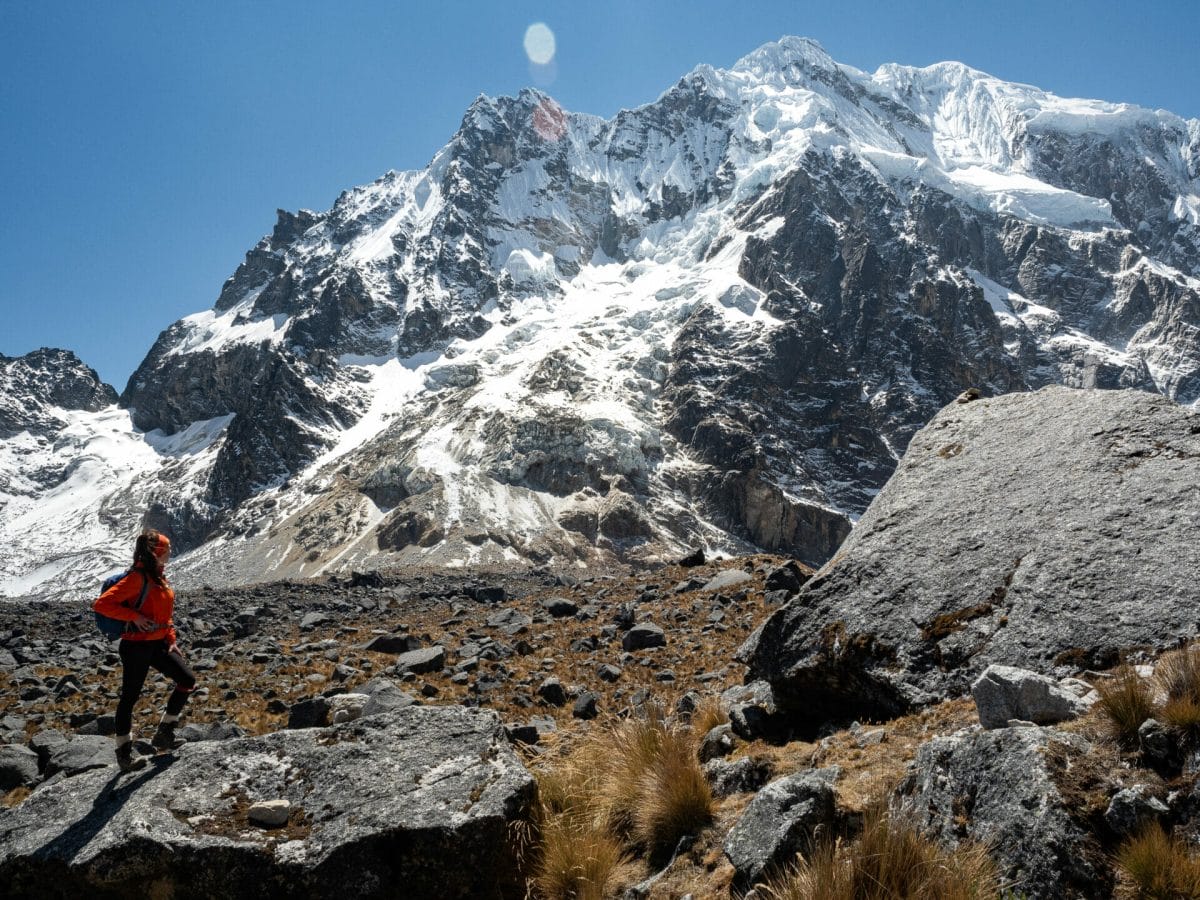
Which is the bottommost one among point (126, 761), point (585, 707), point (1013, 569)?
point (585, 707)

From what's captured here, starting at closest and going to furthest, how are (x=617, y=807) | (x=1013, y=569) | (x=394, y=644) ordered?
(x=617, y=807)
(x=1013, y=569)
(x=394, y=644)

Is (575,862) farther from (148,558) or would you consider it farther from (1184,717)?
(148,558)

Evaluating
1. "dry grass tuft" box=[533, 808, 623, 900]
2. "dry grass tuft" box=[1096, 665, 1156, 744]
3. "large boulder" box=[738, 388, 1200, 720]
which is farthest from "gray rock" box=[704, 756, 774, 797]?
"dry grass tuft" box=[1096, 665, 1156, 744]

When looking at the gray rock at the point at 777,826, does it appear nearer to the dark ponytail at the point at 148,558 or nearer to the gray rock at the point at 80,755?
the dark ponytail at the point at 148,558

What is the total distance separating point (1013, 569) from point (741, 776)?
9.47 feet

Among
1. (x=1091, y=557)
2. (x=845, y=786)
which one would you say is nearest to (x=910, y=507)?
(x=1091, y=557)

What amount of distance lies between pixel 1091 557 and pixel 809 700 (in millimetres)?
2606

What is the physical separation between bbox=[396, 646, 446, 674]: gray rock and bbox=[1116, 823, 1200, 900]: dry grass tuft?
1153 centimetres

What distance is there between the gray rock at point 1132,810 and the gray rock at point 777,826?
1.38 m

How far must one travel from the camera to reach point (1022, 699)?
4258mm

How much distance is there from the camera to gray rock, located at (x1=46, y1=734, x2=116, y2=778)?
8.62m

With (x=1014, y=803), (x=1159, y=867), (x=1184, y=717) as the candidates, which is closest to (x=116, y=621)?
(x=1014, y=803)

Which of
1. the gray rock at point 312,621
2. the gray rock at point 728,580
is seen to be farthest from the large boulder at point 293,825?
the gray rock at point 312,621

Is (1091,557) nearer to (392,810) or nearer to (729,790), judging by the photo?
(729,790)
